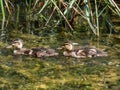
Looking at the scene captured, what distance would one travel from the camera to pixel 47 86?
4.33 m

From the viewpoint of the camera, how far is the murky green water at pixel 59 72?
14.2 ft

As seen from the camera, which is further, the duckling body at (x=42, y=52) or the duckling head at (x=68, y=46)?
the duckling head at (x=68, y=46)

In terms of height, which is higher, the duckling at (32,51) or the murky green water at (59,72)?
the duckling at (32,51)

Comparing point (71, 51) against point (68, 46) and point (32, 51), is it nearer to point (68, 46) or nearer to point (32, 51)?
point (68, 46)

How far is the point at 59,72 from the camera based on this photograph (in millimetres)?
4691

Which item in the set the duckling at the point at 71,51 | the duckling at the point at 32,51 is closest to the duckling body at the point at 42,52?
the duckling at the point at 32,51

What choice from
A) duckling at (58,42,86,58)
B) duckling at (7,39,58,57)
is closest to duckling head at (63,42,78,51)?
duckling at (58,42,86,58)

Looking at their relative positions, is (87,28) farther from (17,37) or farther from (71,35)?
(17,37)

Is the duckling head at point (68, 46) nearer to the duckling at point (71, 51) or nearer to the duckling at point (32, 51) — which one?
the duckling at point (71, 51)

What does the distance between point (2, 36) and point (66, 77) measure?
1.48 m

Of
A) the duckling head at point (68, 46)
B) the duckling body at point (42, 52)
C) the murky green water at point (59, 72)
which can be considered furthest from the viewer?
the duckling head at point (68, 46)

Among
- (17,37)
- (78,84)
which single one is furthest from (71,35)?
(78,84)

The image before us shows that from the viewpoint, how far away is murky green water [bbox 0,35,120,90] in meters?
4.34

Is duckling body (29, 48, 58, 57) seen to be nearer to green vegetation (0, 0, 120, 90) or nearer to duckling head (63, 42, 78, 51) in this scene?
green vegetation (0, 0, 120, 90)
